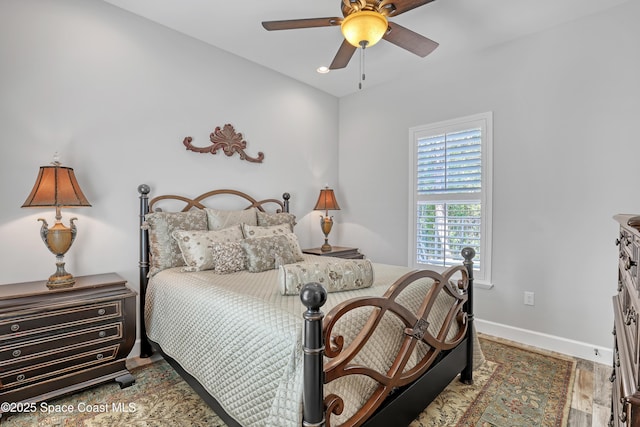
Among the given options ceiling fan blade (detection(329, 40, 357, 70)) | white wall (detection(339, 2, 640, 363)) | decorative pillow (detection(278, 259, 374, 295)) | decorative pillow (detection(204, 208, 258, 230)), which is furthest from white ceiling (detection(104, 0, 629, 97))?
decorative pillow (detection(278, 259, 374, 295))

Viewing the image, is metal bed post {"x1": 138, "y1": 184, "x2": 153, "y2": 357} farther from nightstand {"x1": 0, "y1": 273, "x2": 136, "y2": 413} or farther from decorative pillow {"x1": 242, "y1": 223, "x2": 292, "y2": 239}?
decorative pillow {"x1": 242, "y1": 223, "x2": 292, "y2": 239}

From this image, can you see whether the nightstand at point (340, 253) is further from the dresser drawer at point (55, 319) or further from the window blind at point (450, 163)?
the dresser drawer at point (55, 319)

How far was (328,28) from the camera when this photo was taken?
9.50 ft

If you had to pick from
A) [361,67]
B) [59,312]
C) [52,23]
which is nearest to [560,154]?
[361,67]

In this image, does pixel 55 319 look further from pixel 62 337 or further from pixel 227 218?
pixel 227 218

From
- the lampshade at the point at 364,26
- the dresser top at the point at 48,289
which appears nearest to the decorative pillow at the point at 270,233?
the dresser top at the point at 48,289

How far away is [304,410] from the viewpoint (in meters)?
1.18

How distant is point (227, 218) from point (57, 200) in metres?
1.29

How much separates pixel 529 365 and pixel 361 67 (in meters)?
3.29

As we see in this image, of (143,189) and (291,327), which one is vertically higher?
(143,189)

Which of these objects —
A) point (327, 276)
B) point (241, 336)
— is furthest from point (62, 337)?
point (327, 276)

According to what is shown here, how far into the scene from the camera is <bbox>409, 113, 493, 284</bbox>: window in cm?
332

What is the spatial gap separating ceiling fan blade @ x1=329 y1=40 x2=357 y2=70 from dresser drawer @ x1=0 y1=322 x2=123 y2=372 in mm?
2548

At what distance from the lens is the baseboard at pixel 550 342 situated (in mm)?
2691
